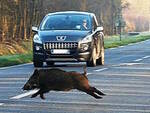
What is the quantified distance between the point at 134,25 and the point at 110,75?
14497 centimetres

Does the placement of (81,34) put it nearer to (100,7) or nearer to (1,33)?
(1,33)

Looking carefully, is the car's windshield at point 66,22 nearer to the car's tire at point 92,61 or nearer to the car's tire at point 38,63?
the car's tire at point 92,61

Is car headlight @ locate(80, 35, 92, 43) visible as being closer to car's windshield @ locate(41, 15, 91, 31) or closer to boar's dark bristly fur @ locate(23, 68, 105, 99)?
car's windshield @ locate(41, 15, 91, 31)

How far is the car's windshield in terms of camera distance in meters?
20.0

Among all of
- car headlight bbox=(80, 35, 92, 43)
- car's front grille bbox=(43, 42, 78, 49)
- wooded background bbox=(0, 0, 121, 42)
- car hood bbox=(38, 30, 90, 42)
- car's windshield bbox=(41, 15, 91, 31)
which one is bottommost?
wooded background bbox=(0, 0, 121, 42)

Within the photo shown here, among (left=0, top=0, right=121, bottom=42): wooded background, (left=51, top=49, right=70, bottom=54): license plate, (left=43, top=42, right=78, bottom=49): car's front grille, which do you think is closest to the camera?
(left=43, top=42, right=78, bottom=49): car's front grille

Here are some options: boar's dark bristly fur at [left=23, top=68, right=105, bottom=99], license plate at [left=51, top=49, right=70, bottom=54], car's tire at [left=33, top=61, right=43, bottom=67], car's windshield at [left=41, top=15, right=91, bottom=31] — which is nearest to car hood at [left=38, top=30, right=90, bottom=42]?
license plate at [left=51, top=49, right=70, bottom=54]

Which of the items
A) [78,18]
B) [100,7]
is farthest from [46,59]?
[100,7]

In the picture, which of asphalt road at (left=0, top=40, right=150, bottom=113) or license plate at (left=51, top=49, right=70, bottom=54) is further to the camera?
license plate at (left=51, top=49, right=70, bottom=54)

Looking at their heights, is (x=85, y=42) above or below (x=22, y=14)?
above

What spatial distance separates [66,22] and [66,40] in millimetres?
1398

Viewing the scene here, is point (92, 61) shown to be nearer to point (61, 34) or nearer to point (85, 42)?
point (85, 42)

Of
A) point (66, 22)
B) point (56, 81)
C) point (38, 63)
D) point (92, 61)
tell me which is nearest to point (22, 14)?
point (66, 22)

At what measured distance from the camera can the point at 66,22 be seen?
20.2 meters
